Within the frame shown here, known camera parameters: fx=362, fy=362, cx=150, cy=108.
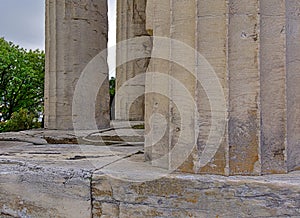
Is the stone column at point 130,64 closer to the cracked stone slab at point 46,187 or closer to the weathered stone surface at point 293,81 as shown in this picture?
the cracked stone slab at point 46,187

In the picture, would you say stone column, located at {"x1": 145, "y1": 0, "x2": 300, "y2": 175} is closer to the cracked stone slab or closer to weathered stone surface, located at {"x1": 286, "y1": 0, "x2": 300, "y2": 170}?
weathered stone surface, located at {"x1": 286, "y1": 0, "x2": 300, "y2": 170}

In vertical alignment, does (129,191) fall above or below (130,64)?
below

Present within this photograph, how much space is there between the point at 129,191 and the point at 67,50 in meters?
3.81

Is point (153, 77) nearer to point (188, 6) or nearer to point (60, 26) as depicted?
point (188, 6)

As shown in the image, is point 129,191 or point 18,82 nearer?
point 129,191

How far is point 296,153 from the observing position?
208cm

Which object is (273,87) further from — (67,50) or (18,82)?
(18,82)

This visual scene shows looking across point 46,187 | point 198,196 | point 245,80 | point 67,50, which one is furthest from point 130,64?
point 198,196

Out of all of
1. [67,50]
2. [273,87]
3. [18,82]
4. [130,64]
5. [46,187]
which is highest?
[18,82]

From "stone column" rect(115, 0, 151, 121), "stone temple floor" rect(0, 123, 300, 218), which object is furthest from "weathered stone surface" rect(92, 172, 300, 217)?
"stone column" rect(115, 0, 151, 121)

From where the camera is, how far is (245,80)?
1937mm

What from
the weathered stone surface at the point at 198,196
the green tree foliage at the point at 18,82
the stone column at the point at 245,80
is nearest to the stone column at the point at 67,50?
the weathered stone surface at the point at 198,196

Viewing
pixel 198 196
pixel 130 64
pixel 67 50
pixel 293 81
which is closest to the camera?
pixel 198 196

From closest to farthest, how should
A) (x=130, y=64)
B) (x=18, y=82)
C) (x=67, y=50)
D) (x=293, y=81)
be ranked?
(x=293, y=81), (x=67, y=50), (x=130, y=64), (x=18, y=82)
